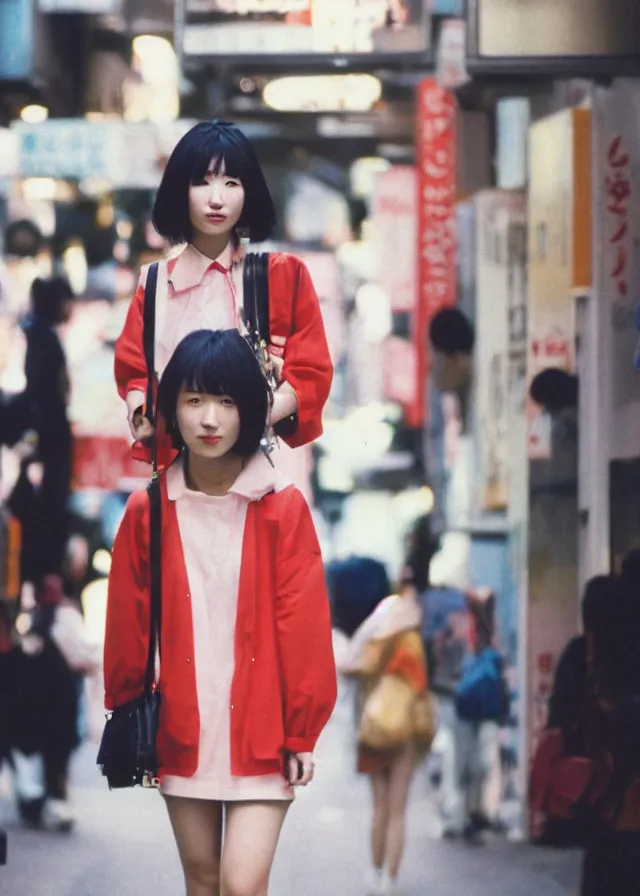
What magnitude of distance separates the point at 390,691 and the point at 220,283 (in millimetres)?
2051

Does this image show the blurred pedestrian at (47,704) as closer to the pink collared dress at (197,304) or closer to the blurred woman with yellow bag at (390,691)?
the blurred woman with yellow bag at (390,691)

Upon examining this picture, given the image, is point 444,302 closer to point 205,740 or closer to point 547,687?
point 547,687

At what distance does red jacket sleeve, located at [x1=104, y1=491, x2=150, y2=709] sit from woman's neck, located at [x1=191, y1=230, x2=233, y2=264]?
1.75ft

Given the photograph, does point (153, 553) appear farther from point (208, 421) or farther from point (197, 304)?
point (197, 304)

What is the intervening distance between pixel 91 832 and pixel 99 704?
73cm

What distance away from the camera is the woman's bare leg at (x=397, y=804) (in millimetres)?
4645

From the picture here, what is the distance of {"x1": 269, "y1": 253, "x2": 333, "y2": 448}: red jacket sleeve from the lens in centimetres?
319

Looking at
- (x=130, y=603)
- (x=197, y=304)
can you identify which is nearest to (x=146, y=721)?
(x=130, y=603)

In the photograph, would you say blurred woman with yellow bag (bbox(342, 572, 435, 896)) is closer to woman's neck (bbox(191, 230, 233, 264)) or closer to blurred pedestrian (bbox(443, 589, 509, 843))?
blurred pedestrian (bbox(443, 589, 509, 843))

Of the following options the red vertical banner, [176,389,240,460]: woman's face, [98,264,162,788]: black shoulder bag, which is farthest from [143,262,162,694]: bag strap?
the red vertical banner

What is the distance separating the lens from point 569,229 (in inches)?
191

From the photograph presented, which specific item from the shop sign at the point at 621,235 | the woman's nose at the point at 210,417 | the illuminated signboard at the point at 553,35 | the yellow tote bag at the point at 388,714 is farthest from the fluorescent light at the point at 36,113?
the woman's nose at the point at 210,417

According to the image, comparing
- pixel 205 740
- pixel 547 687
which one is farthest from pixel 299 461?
pixel 547 687

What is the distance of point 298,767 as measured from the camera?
3.07 metres
